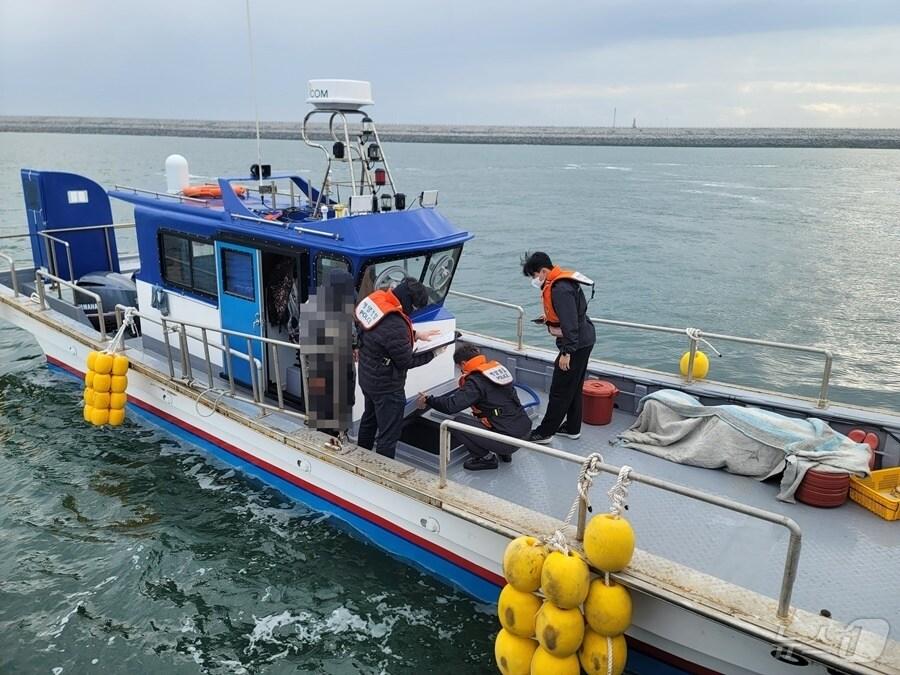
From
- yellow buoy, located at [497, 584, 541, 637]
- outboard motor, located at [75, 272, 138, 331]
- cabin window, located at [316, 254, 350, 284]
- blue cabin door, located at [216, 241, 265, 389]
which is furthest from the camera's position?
outboard motor, located at [75, 272, 138, 331]

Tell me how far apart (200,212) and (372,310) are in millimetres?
2734

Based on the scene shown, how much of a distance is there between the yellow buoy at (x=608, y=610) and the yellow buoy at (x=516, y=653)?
1.35 ft

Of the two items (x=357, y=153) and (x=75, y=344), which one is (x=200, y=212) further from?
(x=75, y=344)

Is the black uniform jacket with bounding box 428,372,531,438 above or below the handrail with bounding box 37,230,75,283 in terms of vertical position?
below

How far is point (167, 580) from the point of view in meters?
5.76

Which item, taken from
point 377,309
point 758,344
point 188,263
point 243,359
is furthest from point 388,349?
point 758,344

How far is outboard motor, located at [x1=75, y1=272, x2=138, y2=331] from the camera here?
896 centimetres

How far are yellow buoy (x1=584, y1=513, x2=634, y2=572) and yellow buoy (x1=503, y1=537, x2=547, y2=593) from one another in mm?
295

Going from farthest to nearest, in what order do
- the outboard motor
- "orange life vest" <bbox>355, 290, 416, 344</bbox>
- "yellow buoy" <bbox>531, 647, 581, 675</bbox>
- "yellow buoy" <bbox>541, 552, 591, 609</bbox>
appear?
the outboard motor, "orange life vest" <bbox>355, 290, 416, 344</bbox>, "yellow buoy" <bbox>531, 647, 581, 675</bbox>, "yellow buoy" <bbox>541, 552, 591, 609</bbox>

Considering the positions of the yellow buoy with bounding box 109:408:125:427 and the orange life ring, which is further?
the orange life ring

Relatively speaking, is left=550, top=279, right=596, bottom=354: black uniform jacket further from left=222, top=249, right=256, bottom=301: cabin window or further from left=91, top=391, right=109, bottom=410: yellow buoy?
left=91, top=391, right=109, bottom=410: yellow buoy

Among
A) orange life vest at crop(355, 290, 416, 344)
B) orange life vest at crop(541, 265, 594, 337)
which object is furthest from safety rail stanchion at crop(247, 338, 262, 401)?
orange life vest at crop(541, 265, 594, 337)

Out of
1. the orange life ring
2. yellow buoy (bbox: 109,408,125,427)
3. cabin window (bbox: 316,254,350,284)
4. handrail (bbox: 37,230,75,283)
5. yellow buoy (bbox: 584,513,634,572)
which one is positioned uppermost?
the orange life ring

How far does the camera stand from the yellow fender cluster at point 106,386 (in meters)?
7.09
